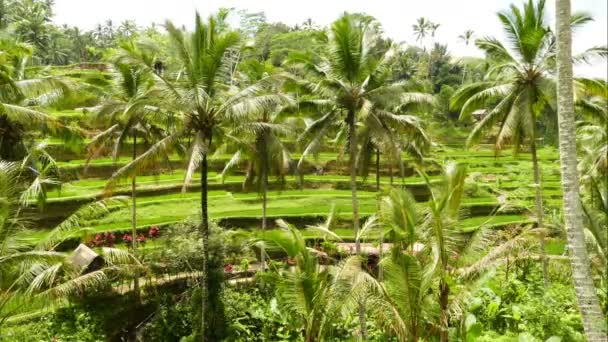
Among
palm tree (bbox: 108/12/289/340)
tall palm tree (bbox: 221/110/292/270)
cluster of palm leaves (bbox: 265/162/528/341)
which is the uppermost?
palm tree (bbox: 108/12/289/340)

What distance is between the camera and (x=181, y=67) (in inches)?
495

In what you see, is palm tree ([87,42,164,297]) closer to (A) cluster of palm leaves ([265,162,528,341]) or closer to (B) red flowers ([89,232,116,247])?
(B) red flowers ([89,232,116,247])

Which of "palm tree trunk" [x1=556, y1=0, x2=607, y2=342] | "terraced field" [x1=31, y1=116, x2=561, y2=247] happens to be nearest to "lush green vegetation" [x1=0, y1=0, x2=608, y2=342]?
"palm tree trunk" [x1=556, y1=0, x2=607, y2=342]

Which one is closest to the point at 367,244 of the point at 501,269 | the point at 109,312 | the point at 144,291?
the point at 501,269

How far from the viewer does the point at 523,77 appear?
15.6 m

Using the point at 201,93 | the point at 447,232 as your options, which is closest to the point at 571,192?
the point at 447,232

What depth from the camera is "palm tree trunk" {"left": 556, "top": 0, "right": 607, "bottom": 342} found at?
23.6 ft

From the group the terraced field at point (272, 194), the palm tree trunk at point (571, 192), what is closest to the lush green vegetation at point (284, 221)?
the palm tree trunk at point (571, 192)

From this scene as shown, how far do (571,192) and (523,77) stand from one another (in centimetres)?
930

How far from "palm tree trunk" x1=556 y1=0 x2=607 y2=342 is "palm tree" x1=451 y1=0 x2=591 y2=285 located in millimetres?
7652

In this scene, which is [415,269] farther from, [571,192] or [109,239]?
[109,239]

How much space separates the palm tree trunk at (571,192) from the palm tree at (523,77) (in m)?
7.65

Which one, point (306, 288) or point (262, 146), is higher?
point (262, 146)

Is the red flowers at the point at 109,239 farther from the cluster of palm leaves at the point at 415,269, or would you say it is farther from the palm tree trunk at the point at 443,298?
the palm tree trunk at the point at 443,298
